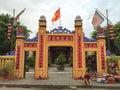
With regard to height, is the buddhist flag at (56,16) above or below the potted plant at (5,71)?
above

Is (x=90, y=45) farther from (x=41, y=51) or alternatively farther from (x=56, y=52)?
(x=56, y=52)

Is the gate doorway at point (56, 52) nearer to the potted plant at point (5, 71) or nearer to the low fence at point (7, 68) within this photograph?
the low fence at point (7, 68)

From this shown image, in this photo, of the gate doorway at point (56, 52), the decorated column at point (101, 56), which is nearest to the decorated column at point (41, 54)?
the decorated column at point (101, 56)

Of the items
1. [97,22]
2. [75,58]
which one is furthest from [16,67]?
[97,22]

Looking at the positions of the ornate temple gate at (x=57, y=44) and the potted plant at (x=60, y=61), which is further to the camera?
the potted plant at (x=60, y=61)

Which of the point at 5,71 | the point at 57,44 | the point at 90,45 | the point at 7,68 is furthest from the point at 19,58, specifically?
the point at 90,45

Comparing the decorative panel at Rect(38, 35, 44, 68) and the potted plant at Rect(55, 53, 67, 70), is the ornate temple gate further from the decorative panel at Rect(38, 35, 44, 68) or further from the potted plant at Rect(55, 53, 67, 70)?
the potted plant at Rect(55, 53, 67, 70)

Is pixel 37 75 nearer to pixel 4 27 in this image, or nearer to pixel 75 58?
pixel 75 58

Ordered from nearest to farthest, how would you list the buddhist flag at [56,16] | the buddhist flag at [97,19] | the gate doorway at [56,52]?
the buddhist flag at [56,16] < the buddhist flag at [97,19] < the gate doorway at [56,52]

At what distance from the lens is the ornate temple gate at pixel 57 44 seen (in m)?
16.8

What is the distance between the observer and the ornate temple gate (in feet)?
55.1

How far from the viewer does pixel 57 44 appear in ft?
55.7

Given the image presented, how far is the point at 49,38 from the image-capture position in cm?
1714

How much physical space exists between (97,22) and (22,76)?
25.1 ft
